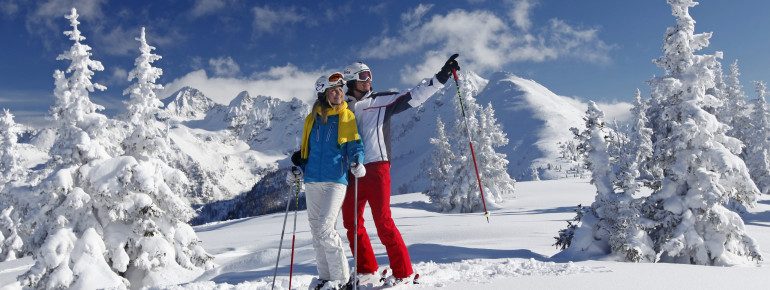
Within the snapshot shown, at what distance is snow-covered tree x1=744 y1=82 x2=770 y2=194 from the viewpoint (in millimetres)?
36906

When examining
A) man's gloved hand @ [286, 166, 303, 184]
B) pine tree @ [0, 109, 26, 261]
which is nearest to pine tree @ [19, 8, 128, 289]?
man's gloved hand @ [286, 166, 303, 184]

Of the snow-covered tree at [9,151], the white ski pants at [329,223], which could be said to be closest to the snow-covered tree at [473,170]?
the snow-covered tree at [9,151]

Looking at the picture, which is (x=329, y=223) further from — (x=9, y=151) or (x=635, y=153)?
(x=635, y=153)

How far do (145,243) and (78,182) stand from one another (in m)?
2.59

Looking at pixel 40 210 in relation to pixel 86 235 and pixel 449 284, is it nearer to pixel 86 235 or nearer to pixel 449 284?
pixel 86 235

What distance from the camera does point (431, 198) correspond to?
40.3 metres

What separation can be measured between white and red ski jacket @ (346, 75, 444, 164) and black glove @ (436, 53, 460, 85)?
0.22 feet

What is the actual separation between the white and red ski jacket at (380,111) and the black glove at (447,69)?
66 millimetres

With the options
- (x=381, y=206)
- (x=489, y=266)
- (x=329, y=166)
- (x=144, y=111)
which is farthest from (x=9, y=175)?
(x=489, y=266)

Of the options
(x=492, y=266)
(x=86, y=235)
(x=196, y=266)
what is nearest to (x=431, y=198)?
(x=196, y=266)

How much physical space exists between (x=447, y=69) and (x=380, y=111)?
1.00 m

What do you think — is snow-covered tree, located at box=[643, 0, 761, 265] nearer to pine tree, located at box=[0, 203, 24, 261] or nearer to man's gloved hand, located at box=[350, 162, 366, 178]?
man's gloved hand, located at box=[350, 162, 366, 178]

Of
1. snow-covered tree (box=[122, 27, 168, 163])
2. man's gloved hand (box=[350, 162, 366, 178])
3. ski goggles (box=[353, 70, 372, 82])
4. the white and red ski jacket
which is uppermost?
snow-covered tree (box=[122, 27, 168, 163])

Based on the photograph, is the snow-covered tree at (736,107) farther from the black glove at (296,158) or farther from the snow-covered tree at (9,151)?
the snow-covered tree at (9,151)
